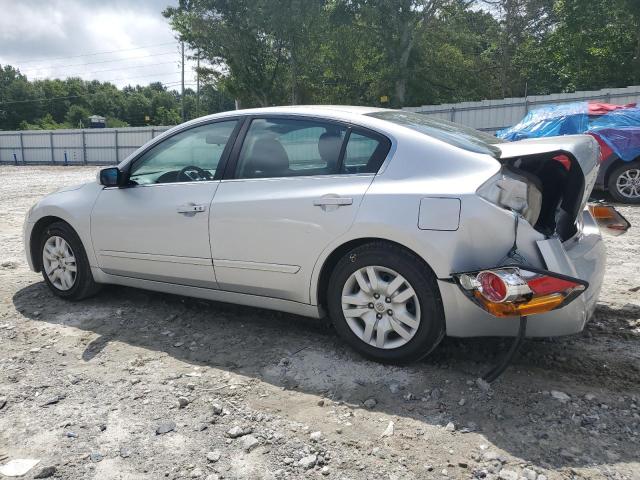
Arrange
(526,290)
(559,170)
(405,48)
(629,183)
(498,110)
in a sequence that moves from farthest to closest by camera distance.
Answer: (405,48) → (498,110) → (629,183) → (559,170) → (526,290)

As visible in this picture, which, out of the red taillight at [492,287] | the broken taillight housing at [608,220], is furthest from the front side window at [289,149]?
the broken taillight housing at [608,220]

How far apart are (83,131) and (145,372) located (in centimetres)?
3323

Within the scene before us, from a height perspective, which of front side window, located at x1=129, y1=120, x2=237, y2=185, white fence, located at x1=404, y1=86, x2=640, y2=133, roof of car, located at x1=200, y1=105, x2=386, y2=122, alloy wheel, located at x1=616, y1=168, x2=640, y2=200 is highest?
white fence, located at x1=404, y1=86, x2=640, y2=133

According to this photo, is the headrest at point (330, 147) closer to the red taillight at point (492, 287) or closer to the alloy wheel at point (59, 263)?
the red taillight at point (492, 287)

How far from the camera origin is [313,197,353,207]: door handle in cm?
318

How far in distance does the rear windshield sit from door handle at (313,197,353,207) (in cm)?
63

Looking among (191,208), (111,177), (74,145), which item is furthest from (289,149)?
(74,145)

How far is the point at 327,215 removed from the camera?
3.23m

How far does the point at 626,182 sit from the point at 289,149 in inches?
275

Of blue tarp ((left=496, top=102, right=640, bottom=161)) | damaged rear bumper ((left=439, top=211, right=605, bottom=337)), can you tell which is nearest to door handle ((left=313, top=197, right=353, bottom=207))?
damaged rear bumper ((left=439, top=211, right=605, bottom=337))

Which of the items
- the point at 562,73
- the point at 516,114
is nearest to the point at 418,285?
the point at 516,114

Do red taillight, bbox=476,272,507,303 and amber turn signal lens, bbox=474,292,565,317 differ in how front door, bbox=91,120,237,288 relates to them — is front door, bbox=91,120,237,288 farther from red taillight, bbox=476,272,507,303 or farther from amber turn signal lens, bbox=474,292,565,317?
amber turn signal lens, bbox=474,292,565,317

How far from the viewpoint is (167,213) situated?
3.90 metres

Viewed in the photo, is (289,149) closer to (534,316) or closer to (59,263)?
(534,316)
